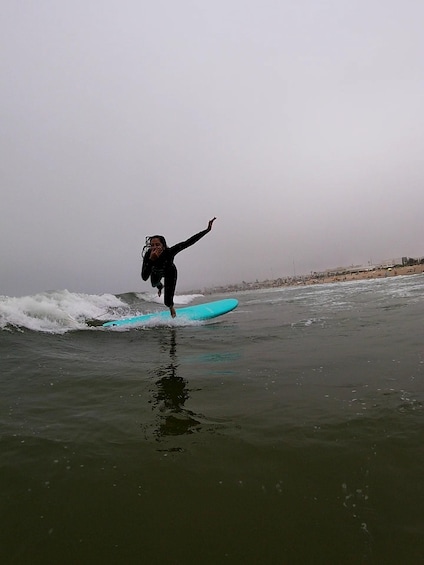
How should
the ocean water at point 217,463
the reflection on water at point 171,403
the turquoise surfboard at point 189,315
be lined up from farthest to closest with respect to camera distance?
the turquoise surfboard at point 189,315
the reflection on water at point 171,403
the ocean water at point 217,463

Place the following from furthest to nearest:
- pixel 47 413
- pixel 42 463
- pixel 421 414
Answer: pixel 47 413
pixel 421 414
pixel 42 463

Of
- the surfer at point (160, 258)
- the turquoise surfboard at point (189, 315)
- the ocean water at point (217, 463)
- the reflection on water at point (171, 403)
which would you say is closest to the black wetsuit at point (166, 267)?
the surfer at point (160, 258)

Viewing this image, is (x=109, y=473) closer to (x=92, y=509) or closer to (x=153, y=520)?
(x=92, y=509)

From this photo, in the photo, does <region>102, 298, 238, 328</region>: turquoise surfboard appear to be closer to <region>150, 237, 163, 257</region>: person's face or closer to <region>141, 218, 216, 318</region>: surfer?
<region>141, 218, 216, 318</region>: surfer

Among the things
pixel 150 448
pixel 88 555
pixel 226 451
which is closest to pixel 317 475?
pixel 226 451

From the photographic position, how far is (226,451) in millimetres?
2428

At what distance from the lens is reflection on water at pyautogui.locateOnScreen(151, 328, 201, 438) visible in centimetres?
283

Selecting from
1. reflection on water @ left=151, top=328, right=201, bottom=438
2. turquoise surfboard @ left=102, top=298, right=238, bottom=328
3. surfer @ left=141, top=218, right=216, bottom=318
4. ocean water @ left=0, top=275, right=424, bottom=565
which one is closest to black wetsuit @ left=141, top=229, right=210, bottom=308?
surfer @ left=141, top=218, right=216, bottom=318

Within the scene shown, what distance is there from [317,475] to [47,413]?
2674 millimetres

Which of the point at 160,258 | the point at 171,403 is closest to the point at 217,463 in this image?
the point at 171,403

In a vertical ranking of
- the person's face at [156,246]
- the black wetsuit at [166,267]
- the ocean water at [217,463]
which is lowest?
the ocean water at [217,463]

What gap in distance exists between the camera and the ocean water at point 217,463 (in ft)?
5.45

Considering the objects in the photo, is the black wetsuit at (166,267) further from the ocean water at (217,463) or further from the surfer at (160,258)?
the ocean water at (217,463)

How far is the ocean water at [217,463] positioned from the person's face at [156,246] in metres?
5.25
